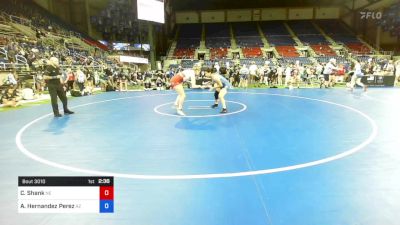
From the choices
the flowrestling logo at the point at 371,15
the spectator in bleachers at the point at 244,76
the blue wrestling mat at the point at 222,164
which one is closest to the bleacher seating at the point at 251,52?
the flowrestling logo at the point at 371,15

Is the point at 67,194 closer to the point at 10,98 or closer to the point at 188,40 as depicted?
the point at 10,98

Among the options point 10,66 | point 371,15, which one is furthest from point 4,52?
point 371,15

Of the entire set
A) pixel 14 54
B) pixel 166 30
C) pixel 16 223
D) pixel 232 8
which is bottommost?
pixel 16 223

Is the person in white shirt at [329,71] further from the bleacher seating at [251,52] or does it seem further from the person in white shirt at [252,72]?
the bleacher seating at [251,52]

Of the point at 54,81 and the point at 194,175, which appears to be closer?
the point at 194,175

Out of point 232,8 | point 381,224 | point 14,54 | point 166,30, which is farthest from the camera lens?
point 232,8

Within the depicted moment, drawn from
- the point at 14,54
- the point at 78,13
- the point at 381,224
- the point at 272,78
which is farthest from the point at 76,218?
the point at 78,13

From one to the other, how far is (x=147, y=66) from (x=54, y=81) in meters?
27.9

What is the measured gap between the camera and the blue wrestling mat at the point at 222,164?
130 inches

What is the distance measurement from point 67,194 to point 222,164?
2750 millimetres

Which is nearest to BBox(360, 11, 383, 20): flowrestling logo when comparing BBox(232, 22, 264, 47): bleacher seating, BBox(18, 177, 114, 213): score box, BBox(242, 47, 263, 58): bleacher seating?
BBox(232, 22, 264, 47): bleacher seating

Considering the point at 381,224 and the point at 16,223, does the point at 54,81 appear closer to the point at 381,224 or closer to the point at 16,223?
the point at 16,223

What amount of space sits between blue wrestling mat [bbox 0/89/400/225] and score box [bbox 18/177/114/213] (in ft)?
2.26

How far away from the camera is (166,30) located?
4450 cm
